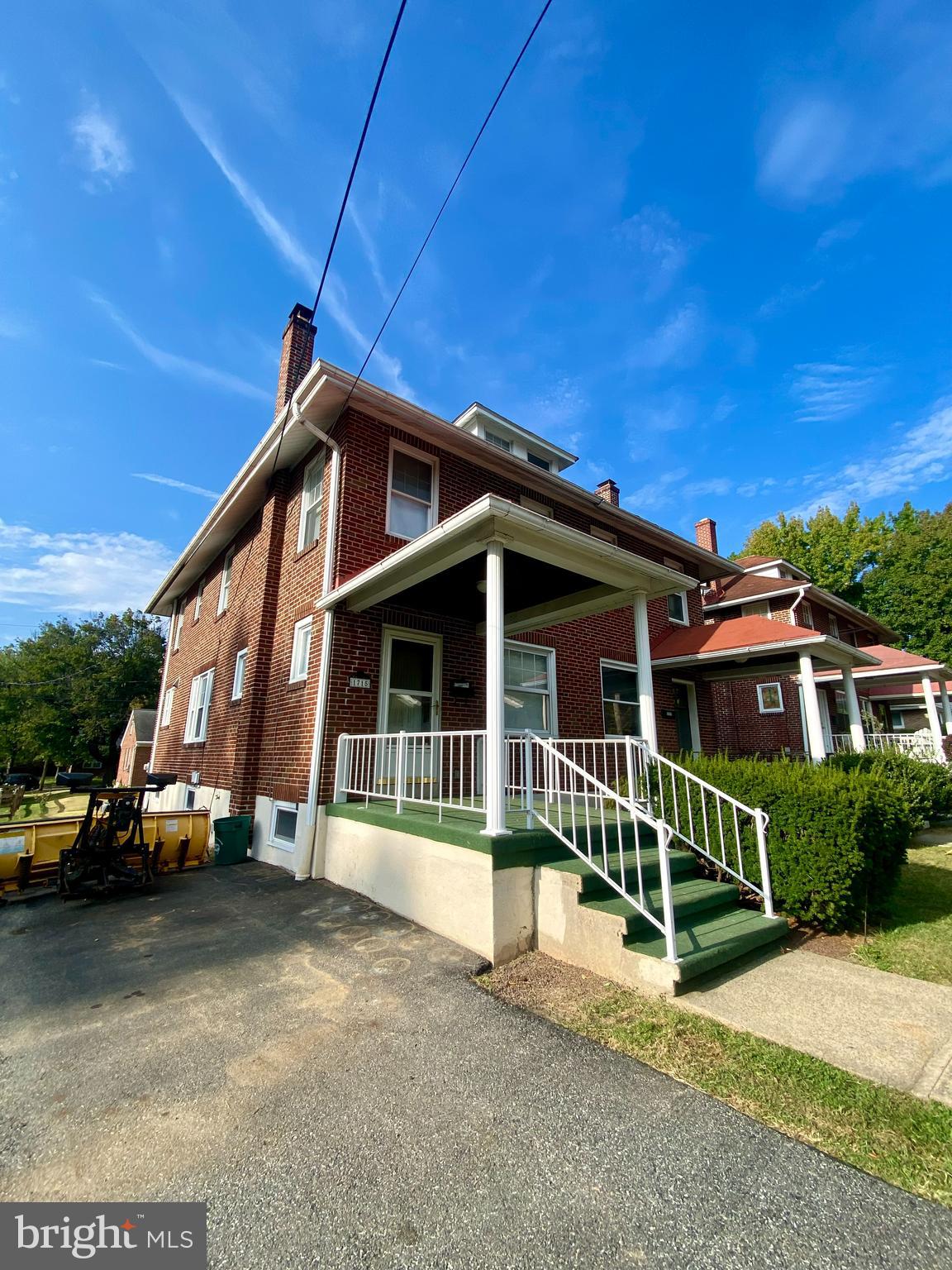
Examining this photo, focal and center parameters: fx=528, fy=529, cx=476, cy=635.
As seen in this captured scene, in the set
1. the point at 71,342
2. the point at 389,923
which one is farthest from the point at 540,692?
the point at 71,342

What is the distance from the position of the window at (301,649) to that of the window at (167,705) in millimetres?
8735

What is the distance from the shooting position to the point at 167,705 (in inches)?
596

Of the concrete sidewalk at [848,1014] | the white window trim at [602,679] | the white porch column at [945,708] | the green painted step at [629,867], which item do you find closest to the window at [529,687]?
the white window trim at [602,679]

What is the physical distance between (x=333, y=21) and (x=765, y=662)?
11.0 metres

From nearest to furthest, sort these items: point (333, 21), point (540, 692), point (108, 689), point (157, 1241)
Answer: point (157, 1241) → point (333, 21) → point (540, 692) → point (108, 689)

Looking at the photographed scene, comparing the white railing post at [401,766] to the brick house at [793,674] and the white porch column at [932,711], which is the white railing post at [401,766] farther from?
the white porch column at [932,711]

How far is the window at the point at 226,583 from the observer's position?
37.8ft

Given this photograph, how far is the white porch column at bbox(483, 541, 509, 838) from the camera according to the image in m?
4.36

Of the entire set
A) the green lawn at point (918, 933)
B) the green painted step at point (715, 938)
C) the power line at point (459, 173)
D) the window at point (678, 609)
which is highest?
the power line at point (459, 173)

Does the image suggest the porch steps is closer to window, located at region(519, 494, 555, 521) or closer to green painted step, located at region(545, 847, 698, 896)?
green painted step, located at region(545, 847, 698, 896)

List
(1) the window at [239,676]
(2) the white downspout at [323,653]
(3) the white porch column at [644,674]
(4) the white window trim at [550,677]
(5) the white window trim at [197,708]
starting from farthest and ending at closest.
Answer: (5) the white window trim at [197,708] < (1) the window at [239,676] < (4) the white window trim at [550,677] < (2) the white downspout at [323,653] < (3) the white porch column at [644,674]

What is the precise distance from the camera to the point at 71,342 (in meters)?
8.28

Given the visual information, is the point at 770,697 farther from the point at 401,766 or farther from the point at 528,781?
the point at 401,766

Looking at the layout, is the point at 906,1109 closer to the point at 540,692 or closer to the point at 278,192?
the point at 540,692
